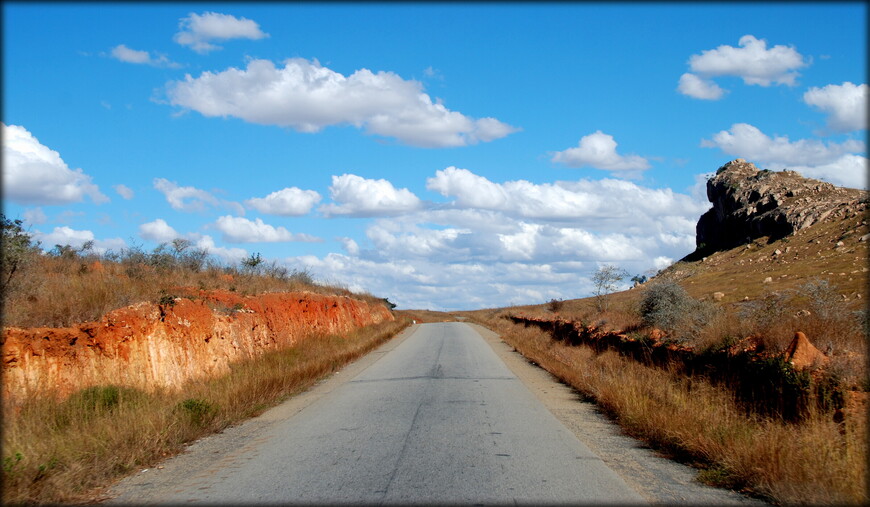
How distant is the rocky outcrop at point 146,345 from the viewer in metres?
9.91

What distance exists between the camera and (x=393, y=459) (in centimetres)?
798

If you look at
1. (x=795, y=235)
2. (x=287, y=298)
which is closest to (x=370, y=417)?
(x=287, y=298)

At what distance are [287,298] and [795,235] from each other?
36.2 meters

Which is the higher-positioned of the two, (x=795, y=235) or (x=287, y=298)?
(x=795, y=235)

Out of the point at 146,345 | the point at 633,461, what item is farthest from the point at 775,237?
the point at 146,345

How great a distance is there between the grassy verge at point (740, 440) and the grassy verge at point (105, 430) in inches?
276

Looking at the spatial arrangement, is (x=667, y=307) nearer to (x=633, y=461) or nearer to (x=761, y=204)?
(x=633, y=461)

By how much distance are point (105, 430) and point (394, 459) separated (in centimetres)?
406

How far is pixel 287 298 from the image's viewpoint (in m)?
24.2

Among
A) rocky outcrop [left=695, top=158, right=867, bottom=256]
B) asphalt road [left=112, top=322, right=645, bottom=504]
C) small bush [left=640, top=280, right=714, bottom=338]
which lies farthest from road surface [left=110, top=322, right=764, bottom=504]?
rocky outcrop [left=695, top=158, right=867, bottom=256]

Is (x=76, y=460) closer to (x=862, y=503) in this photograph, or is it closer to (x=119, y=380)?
(x=119, y=380)

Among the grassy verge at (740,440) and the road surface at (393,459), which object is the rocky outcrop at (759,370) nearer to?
the grassy verge at (740,440)

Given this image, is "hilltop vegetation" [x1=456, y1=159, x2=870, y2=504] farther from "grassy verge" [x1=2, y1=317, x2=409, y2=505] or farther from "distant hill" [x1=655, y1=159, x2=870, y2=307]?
"grassy verge" [x1=2, y1=317, x2=409, y2=505]

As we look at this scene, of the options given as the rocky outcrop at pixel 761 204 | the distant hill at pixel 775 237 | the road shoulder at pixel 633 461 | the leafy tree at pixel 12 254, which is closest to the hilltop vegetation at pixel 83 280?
the leafy tree at pixel 12 254
